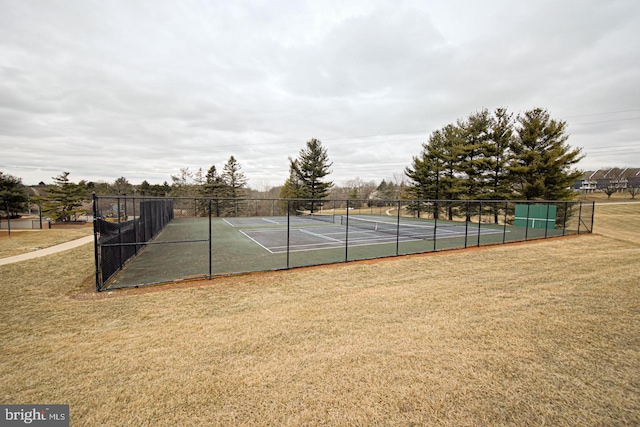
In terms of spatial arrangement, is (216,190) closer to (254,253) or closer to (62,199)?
(62,199)

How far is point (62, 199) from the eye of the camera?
1203 inches

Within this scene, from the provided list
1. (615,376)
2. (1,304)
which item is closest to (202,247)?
(1,304)

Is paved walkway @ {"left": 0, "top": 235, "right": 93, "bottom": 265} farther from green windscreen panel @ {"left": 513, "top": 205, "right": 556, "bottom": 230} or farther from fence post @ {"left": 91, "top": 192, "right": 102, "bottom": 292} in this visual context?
green windscreen panel @ {"left": 513, "top": 205, "right": 556, "bottom": 230}

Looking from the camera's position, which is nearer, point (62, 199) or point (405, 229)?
point (405, 229)

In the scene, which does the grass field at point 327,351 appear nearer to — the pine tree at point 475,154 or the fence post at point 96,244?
the fence post at point 96,244

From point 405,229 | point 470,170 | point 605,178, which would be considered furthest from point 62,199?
point 605,178

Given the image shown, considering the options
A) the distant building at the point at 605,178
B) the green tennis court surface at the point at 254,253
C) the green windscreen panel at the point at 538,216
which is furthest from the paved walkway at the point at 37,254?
the distant building at the point at 605,178

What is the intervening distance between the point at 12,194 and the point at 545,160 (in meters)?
53.5

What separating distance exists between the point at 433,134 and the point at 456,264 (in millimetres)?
28860

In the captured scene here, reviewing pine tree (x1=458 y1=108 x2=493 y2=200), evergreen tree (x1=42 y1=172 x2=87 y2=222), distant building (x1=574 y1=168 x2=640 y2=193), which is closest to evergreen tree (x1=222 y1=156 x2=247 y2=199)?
evergreen tree (x1=42 y1=172 x2=87 y2=222)

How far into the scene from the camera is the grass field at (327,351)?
9.77 ft

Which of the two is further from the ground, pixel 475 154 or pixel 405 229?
pixel 475 154

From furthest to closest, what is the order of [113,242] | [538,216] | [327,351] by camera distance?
[538,216]
[113,242]
[327,351]

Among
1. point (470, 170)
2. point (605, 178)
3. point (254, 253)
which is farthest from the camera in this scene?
point (605, 178)
